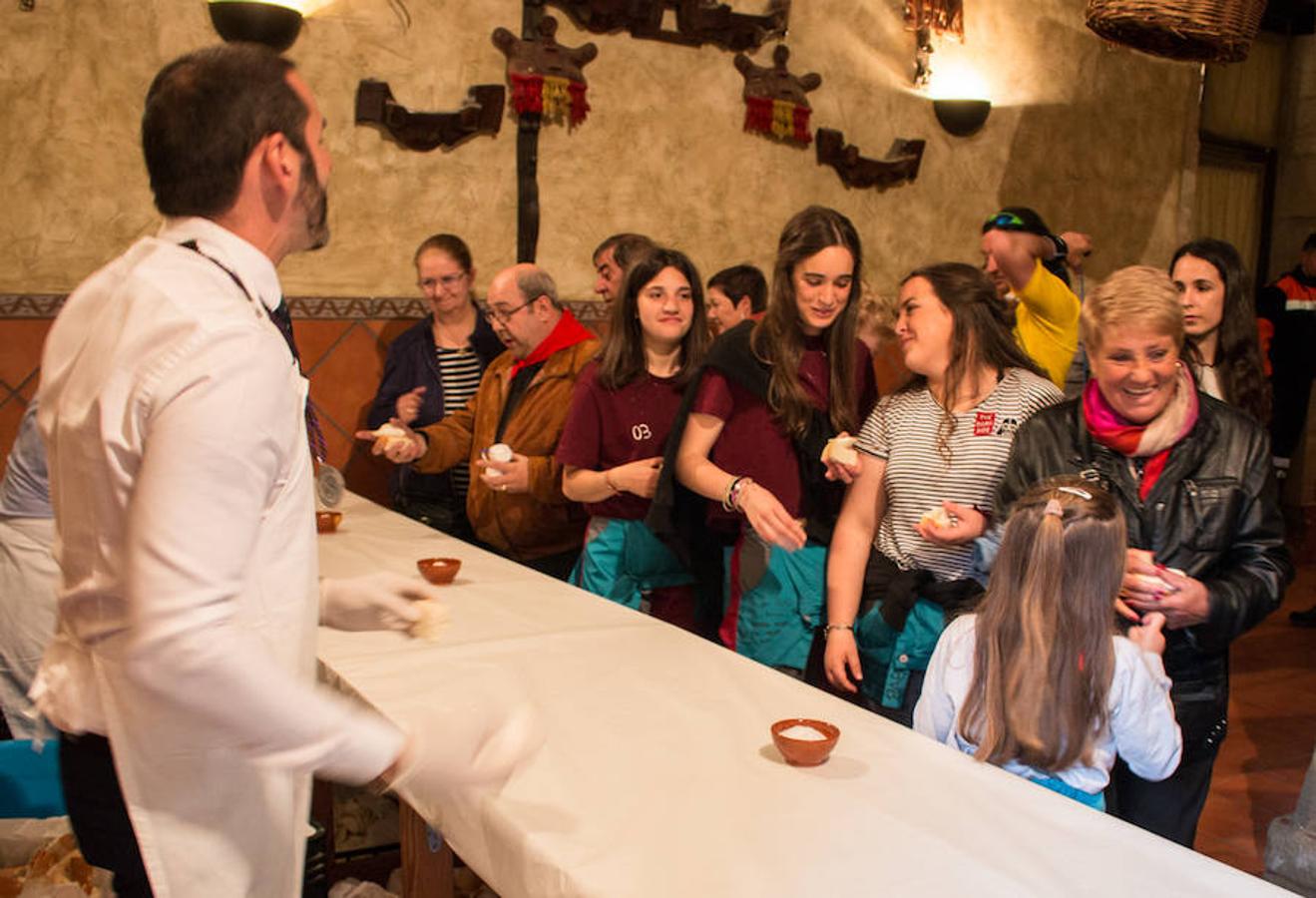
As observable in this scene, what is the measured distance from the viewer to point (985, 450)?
2529 mm

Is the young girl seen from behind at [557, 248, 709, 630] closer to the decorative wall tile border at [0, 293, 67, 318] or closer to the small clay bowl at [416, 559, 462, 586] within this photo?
the small clay bowl at [416, 559, 462, 586]

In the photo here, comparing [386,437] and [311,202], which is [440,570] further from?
[311,202]

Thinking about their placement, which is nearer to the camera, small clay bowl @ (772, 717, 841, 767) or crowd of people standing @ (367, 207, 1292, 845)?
small clay bowl @ (772, 717, 841, 767)

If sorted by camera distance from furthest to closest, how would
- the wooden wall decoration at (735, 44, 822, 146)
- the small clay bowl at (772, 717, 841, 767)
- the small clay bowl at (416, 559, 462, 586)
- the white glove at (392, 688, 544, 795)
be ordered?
the wooden wall decoration at (735, 44, 822, 146)
the small clay bowl at (416, 559, 462, 586)
the small clay bowl at (772, 717, 841, 767)
the white glove at (392, 688, 544, 795)

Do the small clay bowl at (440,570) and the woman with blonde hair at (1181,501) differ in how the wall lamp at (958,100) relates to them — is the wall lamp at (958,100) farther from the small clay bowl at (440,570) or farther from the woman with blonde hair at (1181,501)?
the small clay bowl at (440,570)

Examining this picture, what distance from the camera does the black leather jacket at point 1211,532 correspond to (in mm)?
2201

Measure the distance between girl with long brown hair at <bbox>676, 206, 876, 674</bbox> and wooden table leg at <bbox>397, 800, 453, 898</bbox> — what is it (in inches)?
35.9

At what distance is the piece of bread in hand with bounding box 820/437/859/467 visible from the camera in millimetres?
2678

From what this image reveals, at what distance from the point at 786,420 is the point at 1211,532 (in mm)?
1011

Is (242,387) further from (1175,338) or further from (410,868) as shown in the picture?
(1175,338)

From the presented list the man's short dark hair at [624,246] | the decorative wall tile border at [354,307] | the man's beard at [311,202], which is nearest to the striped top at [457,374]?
the decorative wall tile border at [354,307]

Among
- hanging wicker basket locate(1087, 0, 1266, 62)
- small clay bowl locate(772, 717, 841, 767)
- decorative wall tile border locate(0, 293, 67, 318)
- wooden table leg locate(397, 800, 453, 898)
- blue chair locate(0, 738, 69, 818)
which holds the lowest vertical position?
wooden table leg locate(397, 800, 453, 898)

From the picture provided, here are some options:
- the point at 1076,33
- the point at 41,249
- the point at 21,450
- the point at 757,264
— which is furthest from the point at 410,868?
the point at 1076,33

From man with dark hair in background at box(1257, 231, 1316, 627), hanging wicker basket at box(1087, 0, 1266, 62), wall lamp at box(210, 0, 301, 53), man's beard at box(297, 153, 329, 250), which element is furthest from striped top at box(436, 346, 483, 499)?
man with dark hair in background at box(1257, 231, 1316, 627)
